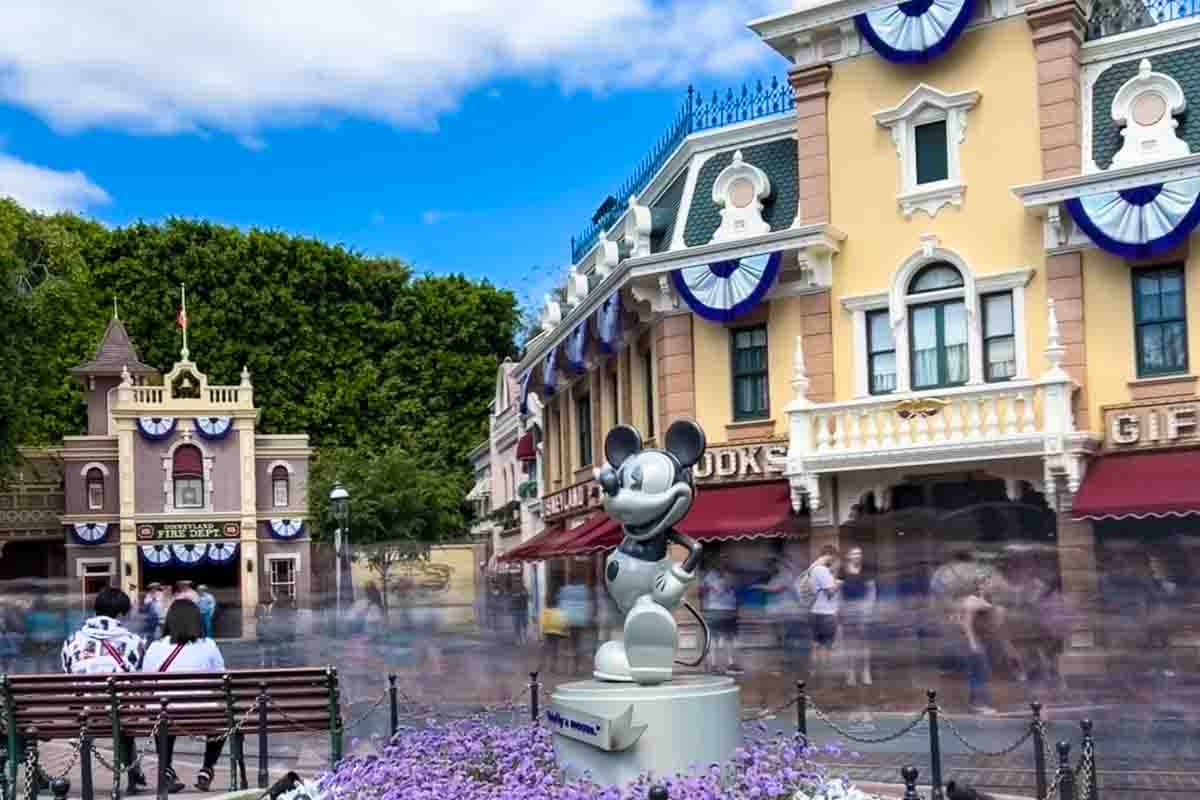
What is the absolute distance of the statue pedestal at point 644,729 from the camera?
834 cm

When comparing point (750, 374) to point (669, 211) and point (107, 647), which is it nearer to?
point (669, 211)

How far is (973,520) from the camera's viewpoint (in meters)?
15.4

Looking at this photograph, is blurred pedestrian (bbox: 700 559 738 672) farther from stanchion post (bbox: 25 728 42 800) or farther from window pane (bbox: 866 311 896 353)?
stanchion post (bbox: 25 728 42 800)

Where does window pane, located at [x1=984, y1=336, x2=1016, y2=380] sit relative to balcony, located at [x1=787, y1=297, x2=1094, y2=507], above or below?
above

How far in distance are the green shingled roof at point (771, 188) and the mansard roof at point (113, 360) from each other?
1353 inches

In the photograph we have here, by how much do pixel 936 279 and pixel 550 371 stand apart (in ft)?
30.6

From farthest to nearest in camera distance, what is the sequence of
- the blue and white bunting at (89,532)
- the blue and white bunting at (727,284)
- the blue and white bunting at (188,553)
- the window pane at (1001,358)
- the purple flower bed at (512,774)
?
the blue and white bunting at (188,553), the blue and white bunting at (89,532), the blue and white bunting at (727,284), the window pane at (1001,358), the purple flower bed at (512,774)

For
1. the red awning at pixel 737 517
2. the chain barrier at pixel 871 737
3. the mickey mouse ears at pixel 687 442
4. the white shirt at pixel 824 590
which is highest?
the mickey mouse ears at pixel 687 442

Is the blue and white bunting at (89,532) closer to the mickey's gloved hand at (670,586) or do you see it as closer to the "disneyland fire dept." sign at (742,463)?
the "disneyland fire dept." sign at (742,463)

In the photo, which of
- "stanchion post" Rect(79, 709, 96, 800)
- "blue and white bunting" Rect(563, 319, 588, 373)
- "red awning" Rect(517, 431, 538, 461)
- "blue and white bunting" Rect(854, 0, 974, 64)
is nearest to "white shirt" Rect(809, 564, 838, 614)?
"stanchion post" Rect(79, 709, 96, 800)

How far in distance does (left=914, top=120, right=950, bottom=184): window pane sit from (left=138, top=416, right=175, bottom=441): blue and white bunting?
35.3 metres

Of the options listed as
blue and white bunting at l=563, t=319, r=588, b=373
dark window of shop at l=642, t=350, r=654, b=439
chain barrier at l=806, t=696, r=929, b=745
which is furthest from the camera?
blue and white bunting at l=563, t=319, r=588, b=373

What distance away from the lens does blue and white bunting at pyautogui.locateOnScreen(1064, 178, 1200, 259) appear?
60.6 ft

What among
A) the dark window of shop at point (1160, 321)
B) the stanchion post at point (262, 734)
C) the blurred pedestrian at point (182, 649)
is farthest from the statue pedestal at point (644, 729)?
the dark window of shop at point (1160, 321)
